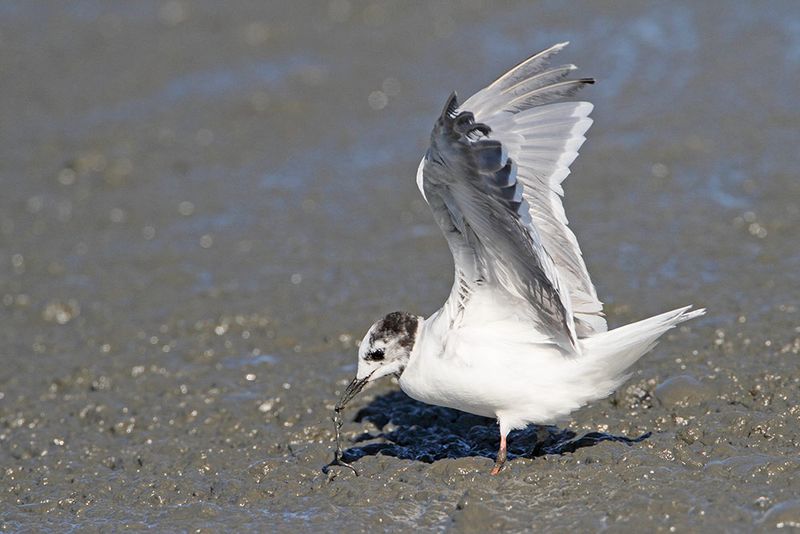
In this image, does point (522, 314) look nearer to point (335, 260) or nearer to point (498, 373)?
point (498, 373)

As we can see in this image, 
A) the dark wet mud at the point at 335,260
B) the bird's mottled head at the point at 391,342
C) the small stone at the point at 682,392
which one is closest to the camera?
the dark wet mud at the point at 335,260

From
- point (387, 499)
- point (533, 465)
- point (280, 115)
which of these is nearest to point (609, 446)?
point (533, 465)

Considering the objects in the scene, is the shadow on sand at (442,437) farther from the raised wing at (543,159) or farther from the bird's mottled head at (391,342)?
the raised wing at (543,159)

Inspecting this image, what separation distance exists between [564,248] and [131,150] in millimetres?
5591

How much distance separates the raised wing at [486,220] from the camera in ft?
16.6

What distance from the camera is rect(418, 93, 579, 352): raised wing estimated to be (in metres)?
5.06

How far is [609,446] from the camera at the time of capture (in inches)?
242

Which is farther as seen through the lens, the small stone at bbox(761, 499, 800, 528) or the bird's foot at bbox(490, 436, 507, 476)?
the bird's foot at bbox(490, 436, 507, 476)

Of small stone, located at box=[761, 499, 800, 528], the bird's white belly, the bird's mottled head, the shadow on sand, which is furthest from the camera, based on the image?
the shadow on sand

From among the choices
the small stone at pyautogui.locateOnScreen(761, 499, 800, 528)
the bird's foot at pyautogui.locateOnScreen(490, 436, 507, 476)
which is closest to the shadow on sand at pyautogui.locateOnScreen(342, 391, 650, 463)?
the bird's foot at pyautogui.locateOnScreen(490, 436, 507, 476)

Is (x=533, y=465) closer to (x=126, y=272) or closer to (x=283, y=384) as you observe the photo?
(x=283, y=384)

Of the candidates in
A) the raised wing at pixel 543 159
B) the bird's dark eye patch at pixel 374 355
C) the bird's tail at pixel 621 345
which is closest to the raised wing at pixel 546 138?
the raised wing at pixel 543 159

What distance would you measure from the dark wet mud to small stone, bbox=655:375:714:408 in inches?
0.6

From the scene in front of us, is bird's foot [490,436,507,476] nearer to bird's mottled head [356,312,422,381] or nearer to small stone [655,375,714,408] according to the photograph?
bird's mottled head [356,312,422,381]
